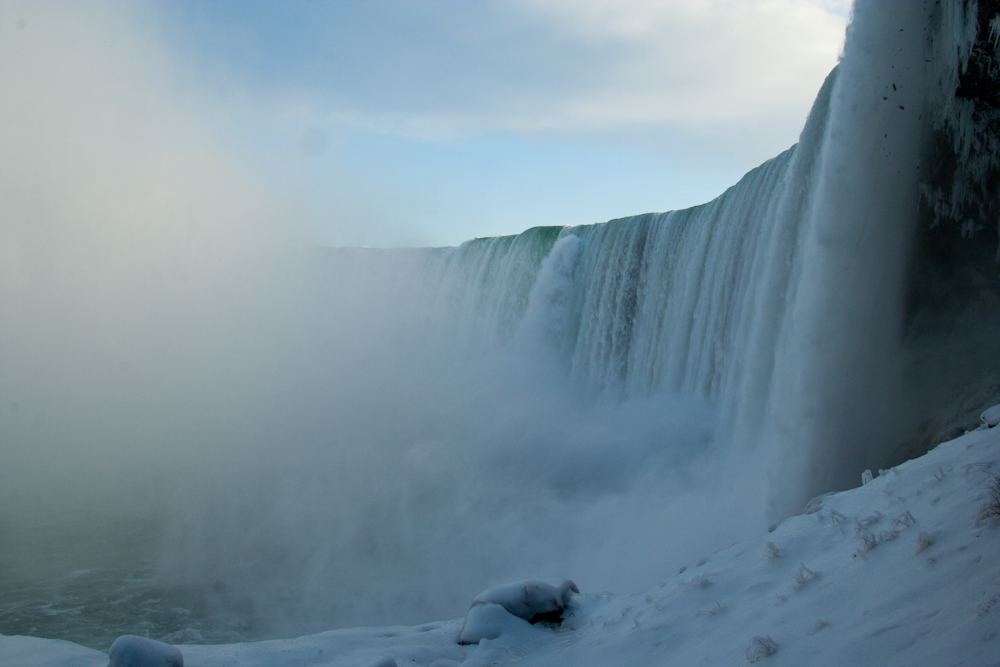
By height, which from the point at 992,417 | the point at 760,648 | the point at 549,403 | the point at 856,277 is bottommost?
→ the point at 549,403

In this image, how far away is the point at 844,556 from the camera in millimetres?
2715

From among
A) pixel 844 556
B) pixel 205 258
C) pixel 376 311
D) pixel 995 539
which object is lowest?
pixel 844 556

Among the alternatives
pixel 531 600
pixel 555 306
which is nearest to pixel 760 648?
pixel 531 600

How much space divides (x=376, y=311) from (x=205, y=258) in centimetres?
653

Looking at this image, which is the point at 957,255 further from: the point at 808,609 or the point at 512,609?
the point at 512,609

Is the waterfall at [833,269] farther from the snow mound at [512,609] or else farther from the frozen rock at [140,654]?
the frozen rock at [140,654]

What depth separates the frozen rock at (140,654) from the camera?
3045 mm

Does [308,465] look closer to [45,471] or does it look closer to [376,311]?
[45,471]

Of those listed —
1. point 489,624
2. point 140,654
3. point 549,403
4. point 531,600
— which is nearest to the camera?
point 140,654

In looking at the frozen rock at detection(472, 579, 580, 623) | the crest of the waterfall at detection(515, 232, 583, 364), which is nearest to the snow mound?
the frozen rock at detection(472, 579, 580, 623)

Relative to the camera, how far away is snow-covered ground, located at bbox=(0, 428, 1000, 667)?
197 cm

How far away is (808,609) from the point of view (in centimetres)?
242

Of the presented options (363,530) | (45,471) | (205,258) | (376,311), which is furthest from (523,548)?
(205,258)

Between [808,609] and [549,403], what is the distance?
38.6ft
